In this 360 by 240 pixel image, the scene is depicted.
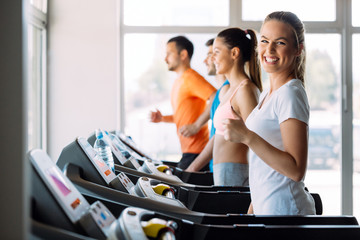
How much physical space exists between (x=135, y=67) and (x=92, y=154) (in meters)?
3.29

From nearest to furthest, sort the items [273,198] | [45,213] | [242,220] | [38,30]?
[45,213], [242,220], [273,198], [38,30]

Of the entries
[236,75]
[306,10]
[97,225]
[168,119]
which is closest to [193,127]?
[168,119]

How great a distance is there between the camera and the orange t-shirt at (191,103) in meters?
3.48

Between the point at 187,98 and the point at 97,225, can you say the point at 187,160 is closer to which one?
the point at 187,98

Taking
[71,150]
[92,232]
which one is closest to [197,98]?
[71,150]

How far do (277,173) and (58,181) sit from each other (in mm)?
744

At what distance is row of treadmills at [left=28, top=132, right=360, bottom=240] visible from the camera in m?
1.03

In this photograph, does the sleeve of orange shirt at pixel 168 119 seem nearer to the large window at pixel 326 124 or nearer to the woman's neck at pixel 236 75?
the woman's neck at pixel 236 75

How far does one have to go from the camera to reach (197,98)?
11.9 feet

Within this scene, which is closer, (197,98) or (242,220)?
(242,220)

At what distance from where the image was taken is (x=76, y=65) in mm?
4559

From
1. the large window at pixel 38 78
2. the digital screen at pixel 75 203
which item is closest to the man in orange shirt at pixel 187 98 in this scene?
the large window at pixel 38 78

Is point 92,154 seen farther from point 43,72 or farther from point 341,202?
point 341,202

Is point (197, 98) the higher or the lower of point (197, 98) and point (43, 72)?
the lower
